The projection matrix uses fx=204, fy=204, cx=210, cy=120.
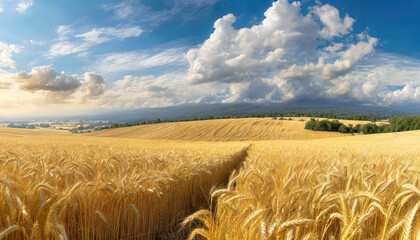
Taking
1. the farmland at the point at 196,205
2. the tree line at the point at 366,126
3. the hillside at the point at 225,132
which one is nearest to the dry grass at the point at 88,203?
the farmland at the point at 196,205

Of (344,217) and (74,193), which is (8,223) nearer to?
(74,193)

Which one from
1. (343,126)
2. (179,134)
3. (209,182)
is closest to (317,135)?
(343,126)

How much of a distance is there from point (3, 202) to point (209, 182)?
3.17m

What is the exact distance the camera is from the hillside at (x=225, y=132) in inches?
2233

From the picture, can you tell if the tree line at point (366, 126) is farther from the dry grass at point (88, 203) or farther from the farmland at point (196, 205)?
the dry grass at point (88, 203)

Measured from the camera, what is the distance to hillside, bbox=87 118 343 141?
56.7 m

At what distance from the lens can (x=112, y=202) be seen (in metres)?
2.29

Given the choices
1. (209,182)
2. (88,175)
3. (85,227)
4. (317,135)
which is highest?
(88,175)

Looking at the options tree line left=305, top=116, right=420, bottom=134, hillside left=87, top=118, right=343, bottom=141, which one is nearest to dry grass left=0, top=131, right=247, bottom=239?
hillside left=87, top=118, right=343, bottom=141

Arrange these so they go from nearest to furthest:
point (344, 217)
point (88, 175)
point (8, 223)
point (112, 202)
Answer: point (344, 217) → point (8, 223) → point (112, 202) → point (88, 175)

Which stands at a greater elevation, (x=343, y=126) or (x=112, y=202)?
(x=112, y=202)

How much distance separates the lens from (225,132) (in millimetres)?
60188

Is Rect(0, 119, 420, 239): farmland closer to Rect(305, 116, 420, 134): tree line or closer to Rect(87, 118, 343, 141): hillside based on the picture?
Rect(87, 118, 343, 141): hillside

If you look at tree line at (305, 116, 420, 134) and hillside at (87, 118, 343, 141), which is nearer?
tree line at (305, 116, 420, 134)
